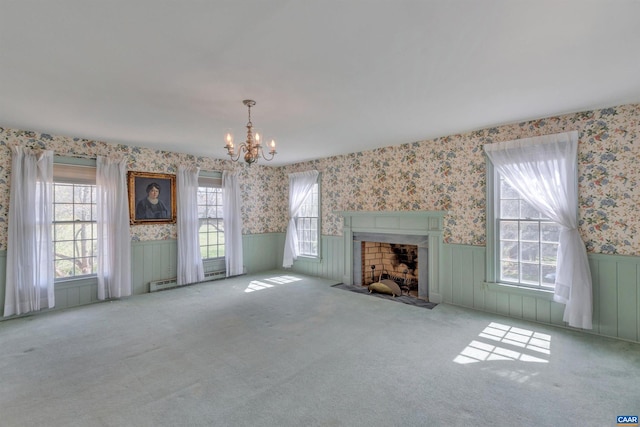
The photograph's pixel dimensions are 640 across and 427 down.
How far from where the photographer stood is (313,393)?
7.89 feet

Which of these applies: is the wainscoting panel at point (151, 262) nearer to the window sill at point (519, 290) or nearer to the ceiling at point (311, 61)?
the ceiling at point (311, 61)

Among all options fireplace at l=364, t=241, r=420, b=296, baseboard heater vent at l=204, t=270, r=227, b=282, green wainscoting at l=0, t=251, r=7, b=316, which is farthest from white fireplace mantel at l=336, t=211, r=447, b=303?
green wainscoting at l=0, t=251, r=7, b=316

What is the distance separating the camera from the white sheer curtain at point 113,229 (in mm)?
4855

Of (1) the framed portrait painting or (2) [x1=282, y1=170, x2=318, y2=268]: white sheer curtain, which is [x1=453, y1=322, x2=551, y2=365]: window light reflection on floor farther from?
(1) the framed portrait painting

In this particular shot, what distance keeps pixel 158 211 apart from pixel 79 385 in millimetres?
3523

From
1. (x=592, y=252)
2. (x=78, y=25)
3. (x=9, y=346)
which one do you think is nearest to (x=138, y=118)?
(x=78, y=25)

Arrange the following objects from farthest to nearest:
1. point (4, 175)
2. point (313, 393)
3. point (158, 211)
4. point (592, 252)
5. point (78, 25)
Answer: point (158, 211)
point (4, 175)
point (592, 252)
point (313, 393)
point (78, 25)

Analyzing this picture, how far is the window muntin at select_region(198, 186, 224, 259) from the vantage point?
20.5 ft

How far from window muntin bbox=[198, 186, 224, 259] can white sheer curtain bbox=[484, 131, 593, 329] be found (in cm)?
530

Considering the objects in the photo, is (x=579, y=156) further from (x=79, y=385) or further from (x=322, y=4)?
(x=79, y=385)

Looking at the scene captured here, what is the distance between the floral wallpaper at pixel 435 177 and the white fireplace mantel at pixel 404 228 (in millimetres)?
144

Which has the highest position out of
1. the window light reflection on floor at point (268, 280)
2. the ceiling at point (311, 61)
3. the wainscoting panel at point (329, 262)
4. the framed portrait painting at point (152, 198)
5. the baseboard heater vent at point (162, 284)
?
the ceiling at point (311, 61)

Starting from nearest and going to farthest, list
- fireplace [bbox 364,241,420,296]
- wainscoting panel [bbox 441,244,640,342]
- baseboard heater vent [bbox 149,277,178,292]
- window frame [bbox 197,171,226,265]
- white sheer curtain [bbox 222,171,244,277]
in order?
wainscoting panel [bbox 441,244,640,342], baseboard heater vent [bbox 149,277,178,292], fireplace [bbox 364,241,420,296], window frame [bbox 197,171,226,265], white sheer curtain [bbox 222,171,244,277]

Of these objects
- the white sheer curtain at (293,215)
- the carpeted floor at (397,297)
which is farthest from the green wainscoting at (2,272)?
the carpeted floor at (397,297)
